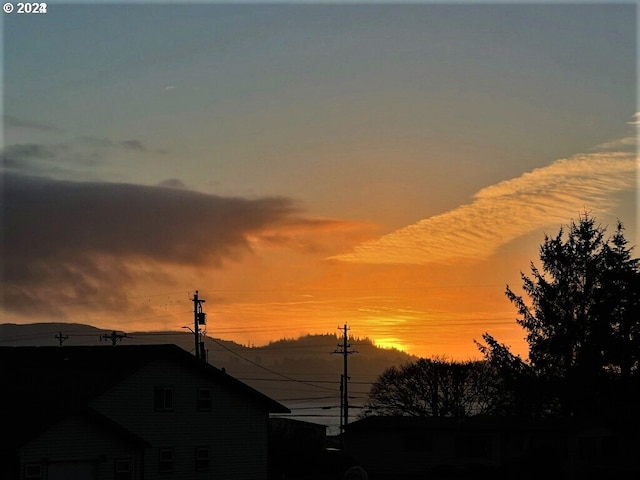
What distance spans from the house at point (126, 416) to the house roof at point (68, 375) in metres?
0.06

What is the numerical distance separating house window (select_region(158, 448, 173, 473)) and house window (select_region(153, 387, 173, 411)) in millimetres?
2310

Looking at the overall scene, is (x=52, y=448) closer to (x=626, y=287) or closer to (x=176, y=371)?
(x=176, y=371)

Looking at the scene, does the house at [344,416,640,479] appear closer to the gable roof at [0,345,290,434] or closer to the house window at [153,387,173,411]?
the gable roof at [0,345,290,434]

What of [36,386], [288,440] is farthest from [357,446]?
[36,386]

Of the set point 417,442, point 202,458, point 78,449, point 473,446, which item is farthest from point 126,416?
point 473,446

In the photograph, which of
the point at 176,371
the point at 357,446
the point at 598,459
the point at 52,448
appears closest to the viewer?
the point at 52,448

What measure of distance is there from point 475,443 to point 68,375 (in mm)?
31252

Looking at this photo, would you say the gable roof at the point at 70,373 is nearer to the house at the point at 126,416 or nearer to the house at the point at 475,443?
the house at the point at 126,416

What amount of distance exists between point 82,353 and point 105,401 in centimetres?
601

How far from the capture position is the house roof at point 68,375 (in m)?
49.8

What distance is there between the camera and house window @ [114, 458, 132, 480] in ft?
168

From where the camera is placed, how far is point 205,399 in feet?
189

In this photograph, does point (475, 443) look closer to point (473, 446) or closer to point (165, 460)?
point (473, 446)

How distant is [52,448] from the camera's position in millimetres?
48156
